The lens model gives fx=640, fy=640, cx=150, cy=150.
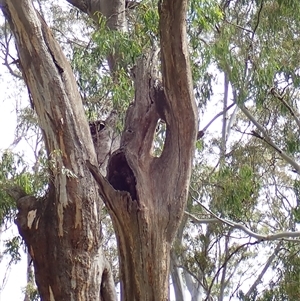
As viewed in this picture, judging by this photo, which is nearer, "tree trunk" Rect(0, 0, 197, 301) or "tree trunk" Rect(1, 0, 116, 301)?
"tree trunk" Rect(0, 0, 197, 301)

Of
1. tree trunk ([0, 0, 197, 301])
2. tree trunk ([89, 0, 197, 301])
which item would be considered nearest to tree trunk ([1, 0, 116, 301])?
tree trunk ([0, 0, 197, 301])

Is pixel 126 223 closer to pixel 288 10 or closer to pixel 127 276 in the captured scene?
pixel 127 276

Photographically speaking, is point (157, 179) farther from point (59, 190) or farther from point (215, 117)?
point (215, 117)

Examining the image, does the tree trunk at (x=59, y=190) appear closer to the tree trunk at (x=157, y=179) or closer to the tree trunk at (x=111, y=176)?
the tree trunk at (x=111, y=176)

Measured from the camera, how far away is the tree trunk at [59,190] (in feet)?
13.0

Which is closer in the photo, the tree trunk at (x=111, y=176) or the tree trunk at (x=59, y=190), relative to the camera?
the tree trunk at (x=111, y=176)

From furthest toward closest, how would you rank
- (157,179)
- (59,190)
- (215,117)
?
(215,117), (59,190), (157,179)

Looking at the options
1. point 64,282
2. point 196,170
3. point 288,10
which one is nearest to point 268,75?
point 288,10

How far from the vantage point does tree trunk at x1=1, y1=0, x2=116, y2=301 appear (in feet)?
13.0

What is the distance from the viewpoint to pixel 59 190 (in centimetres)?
412

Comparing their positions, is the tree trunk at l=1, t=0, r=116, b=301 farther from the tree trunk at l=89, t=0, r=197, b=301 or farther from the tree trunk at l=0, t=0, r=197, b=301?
the tree trunk at l=89, t=0, r=197, b=301

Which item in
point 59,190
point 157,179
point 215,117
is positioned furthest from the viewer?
point 215,117

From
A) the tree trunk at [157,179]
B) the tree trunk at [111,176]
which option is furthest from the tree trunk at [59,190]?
the tree trunk at [157,179]

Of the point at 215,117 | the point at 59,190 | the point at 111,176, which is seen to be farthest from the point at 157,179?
the point at 215,117
